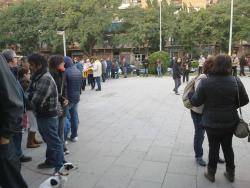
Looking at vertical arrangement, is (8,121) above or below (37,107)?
above

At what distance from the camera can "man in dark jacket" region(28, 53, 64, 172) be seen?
4523 millimetres

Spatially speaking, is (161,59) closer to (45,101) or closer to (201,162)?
(201,162)

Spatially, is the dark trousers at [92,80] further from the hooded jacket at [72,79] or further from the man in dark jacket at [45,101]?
the man in dark jacket at [45,101]

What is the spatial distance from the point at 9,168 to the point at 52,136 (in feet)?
6.41

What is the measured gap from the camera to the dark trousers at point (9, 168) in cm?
270

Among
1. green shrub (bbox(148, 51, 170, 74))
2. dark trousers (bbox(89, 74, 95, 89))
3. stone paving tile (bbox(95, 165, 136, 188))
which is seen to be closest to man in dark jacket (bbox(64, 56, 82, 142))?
stone paving tile (bbox(95, 165, 136, 188))

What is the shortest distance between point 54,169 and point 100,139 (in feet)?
6.41

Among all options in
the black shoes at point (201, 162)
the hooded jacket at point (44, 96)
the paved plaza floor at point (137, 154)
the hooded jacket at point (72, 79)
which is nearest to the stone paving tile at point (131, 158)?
the paved plaza floor at point (137, 154)

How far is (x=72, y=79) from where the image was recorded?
5.84m

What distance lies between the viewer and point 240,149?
6230 mm

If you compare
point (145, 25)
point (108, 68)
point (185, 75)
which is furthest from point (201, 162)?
point (145, 25)

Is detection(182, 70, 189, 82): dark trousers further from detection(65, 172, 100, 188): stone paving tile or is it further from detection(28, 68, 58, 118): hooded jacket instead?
detection(28, 68, 58, 118): hooded jacket

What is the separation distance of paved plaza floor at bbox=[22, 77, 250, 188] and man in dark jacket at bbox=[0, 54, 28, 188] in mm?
1882

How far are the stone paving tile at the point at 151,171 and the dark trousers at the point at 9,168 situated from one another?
92.7 inches
